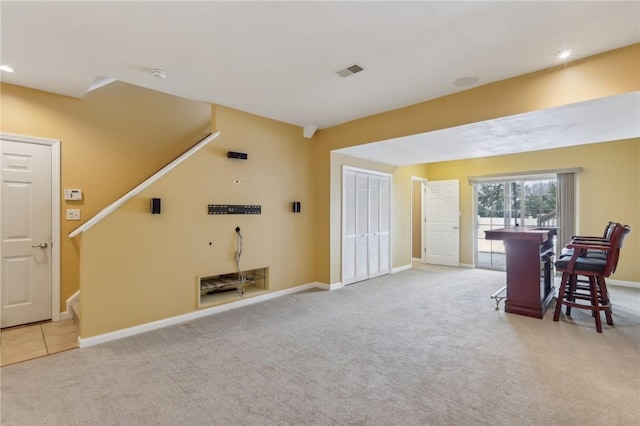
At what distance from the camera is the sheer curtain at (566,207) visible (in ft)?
18.8

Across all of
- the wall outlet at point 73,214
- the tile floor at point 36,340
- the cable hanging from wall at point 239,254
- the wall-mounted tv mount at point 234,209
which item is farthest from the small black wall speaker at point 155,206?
the tile floor at point 36,340

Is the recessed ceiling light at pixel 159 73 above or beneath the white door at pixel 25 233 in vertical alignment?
above

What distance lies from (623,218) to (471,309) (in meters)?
3.69

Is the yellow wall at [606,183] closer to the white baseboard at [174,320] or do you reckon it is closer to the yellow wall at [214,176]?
the yellow wall at [214,176]

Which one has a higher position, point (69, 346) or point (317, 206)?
point (317, 206)

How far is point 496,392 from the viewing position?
7.15ft

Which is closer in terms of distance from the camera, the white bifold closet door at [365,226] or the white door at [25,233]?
the white door at [25,233]

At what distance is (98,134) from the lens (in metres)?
3.93

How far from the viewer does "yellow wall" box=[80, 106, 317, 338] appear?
10.4ft

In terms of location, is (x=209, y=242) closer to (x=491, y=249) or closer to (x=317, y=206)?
(x=317, y=206)

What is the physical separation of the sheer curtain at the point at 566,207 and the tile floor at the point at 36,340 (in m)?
7.76

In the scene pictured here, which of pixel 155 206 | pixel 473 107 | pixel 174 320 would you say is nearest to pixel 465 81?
pixel 473 107

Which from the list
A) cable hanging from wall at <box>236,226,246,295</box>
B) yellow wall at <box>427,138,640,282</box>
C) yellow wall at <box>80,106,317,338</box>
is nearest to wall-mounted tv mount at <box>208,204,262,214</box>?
yellow wall at <box>80,106,317,338</box>

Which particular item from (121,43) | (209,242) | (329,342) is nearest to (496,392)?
(329,342)
